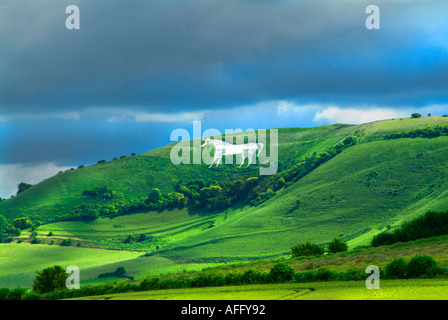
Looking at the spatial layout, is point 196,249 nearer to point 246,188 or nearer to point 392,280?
point 246,188

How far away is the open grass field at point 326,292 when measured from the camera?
2955 centimetres

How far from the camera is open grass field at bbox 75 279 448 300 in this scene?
96.9ft

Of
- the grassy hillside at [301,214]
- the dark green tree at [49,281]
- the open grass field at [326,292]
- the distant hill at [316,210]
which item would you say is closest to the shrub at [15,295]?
the dark green tree at [49,281]

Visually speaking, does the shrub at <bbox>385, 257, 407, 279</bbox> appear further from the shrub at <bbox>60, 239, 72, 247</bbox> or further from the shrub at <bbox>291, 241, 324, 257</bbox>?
the shrub at <bbox>60, 239, 72, 247</bbox>

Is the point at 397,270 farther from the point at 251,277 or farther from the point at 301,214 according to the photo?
the point at 301,214

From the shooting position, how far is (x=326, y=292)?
33750 mm

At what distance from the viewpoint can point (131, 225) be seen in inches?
6772

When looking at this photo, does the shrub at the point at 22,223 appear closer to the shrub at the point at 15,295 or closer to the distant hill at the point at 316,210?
the distant hill at the point at 316,210

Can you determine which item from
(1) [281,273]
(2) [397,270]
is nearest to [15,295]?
(1) [281,273]

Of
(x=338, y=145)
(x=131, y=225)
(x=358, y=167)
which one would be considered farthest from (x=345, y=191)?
(x=131, y=225)

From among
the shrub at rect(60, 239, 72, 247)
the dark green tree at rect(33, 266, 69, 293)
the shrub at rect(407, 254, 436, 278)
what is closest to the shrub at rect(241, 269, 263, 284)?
the shrub at rect(407, 254, 436, 278)

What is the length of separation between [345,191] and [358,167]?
1427cm
